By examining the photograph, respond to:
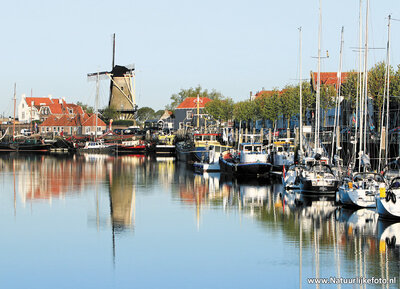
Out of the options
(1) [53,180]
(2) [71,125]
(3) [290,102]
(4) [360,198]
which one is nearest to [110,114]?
(2) [71,125]

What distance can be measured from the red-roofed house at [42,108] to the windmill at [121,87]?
2023 centimetres

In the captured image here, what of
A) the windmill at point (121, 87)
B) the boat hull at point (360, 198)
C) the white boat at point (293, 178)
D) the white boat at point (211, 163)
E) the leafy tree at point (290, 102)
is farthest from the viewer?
the windmill at point (121, 87)

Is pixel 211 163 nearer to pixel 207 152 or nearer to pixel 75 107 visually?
pixel 207 152

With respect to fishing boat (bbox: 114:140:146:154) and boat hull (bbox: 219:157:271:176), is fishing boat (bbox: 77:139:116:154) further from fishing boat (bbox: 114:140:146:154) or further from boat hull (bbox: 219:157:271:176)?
boat hull (bbox: 219:157:271:176)

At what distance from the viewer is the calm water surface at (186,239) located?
2677 centimetres

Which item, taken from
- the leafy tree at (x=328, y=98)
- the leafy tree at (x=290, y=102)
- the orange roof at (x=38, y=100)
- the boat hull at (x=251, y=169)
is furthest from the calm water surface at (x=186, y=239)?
the orange roof at (x=38, y=100)

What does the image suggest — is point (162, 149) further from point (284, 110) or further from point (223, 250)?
point (223, 250)

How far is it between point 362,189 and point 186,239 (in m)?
12.7

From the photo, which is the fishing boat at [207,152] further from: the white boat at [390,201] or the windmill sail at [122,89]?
the windmill sail at [122,89]

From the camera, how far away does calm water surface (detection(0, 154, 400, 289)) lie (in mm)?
26766

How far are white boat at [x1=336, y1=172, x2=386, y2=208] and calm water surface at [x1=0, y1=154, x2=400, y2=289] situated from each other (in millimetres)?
738

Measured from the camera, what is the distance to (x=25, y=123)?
186 m

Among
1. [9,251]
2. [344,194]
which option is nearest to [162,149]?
[344,194]

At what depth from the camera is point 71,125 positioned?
173m
